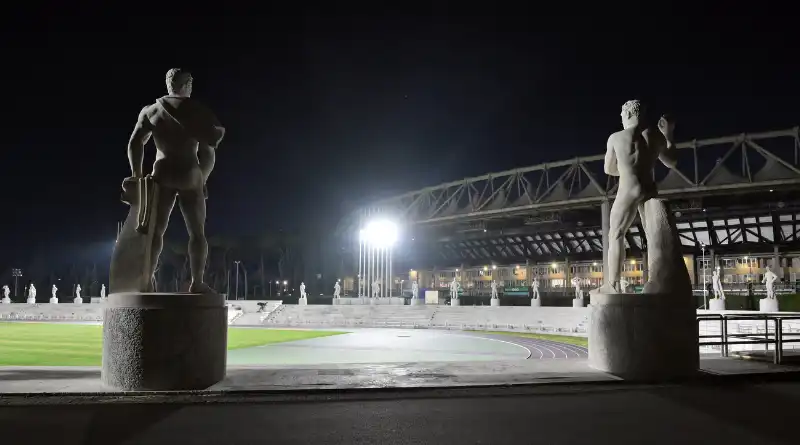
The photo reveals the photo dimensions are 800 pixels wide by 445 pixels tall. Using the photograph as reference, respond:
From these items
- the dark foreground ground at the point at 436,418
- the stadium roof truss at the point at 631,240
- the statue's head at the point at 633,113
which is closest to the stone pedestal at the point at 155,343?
the dark foreground ground at the point at 436,418

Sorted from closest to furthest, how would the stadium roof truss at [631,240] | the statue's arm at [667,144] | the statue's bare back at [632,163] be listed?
the statue's bare back at [632,163], the statue's arm at [667,144], the stadium roof truss at [631,240]

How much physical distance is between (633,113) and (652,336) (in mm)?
3686

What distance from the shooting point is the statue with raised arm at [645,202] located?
984 centimetres

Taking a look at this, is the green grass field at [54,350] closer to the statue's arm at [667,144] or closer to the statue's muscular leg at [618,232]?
the statue's muscular leg at [618,232]

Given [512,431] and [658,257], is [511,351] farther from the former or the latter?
[512,431]

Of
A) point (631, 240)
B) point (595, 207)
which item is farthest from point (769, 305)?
point (631, 240)

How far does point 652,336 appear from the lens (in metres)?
9.51

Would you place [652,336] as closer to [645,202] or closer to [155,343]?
[645,202]

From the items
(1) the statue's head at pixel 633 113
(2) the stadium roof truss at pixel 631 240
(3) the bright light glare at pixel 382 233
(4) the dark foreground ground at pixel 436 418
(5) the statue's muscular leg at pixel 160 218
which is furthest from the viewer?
(2) the stadium roof truss at pixel 631 240

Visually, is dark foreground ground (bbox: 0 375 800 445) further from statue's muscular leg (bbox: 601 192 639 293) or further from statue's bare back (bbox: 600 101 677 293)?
statue's bare back (bbox: 600 101 677 293)

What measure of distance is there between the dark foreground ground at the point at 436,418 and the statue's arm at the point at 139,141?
348cm

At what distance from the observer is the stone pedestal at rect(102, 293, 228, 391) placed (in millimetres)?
8203

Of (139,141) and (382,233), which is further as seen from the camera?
(382,233)

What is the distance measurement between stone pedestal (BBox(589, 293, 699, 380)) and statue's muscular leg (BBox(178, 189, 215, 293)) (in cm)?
634
